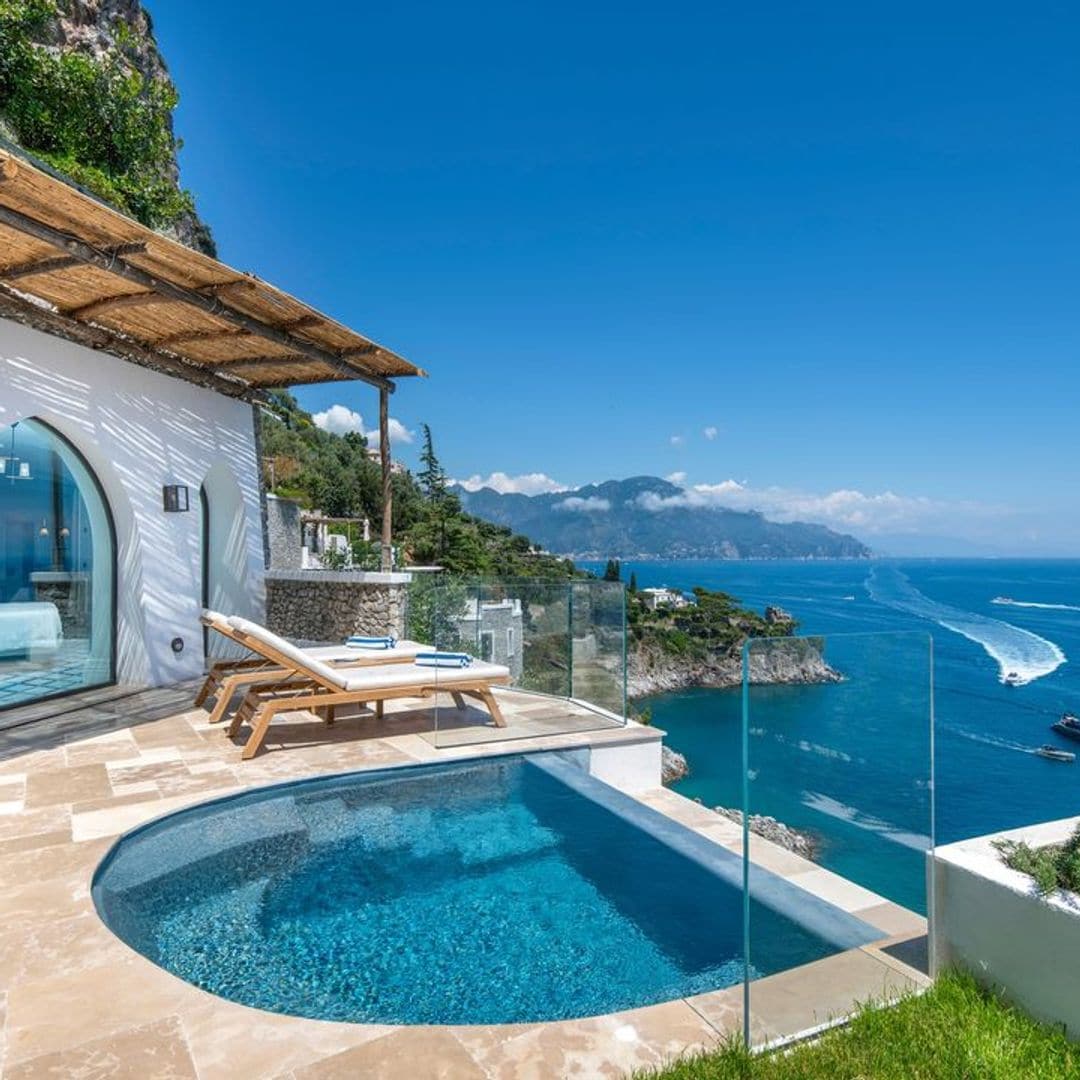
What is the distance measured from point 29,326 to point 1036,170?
29.5m

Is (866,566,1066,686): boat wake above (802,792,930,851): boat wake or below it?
below

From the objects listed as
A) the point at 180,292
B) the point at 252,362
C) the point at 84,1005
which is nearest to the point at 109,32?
the point at 252,362

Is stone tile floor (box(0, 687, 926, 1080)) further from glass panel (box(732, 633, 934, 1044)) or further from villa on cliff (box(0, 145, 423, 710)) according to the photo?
villa on cliff (box(0, 145, 423, 710))

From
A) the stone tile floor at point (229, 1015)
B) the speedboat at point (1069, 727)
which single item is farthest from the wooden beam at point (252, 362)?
the speedboat at point (1069, 727)

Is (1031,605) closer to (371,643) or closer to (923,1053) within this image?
(371,643)

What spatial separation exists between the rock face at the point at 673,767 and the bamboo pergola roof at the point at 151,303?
2613 cm

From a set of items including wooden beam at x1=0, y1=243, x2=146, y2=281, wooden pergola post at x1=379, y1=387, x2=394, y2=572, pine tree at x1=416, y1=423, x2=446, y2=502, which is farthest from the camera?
pine tree at x1=416, y1=423, x2=446, y2=502

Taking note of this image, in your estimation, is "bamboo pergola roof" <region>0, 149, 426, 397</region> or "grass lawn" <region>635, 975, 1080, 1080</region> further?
"bamboo pergola roof" <region>0, 149, 426, 397</region>

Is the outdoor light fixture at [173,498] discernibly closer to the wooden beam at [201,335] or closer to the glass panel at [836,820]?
the wooden beam at [201,335]

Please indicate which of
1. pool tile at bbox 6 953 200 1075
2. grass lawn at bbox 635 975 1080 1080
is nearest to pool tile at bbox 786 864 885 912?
grass lawn at bbox 635 975 1080 1080

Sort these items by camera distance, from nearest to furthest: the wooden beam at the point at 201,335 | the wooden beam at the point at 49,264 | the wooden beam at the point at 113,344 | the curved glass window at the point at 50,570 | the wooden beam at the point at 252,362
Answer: the wooden beam at the point at 49,264 → the wooden beam at the point at 113,344 → the curved glass window at the point at 50,570 → the wooden beam at the point at 201,335 → the wooden beam at the point at 252,362

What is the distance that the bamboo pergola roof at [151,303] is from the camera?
485cm

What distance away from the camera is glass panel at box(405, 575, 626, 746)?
21.1 feet

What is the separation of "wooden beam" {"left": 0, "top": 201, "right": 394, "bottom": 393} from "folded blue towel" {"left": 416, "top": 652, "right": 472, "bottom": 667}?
3.47 metres
